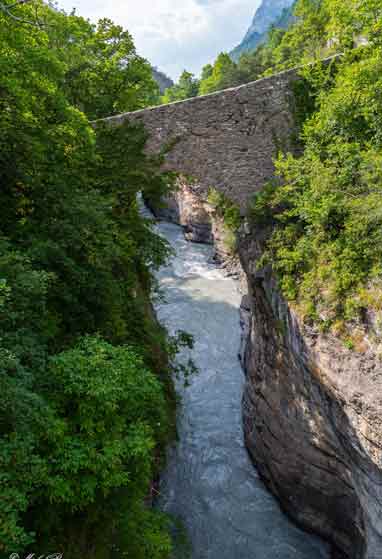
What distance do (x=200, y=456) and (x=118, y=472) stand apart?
267 inches

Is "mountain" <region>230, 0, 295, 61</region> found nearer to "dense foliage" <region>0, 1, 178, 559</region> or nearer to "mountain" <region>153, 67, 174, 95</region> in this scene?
"mountain" <region>153, 67, 174, 95</region>

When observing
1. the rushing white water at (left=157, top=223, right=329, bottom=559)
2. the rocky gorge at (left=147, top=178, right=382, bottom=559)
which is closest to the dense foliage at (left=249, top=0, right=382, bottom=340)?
the rocky gorge at (left=147, top=178, right=382, bottom=559)

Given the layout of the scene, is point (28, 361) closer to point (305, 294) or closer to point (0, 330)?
point (0, 330)

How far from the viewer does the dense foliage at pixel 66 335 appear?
9.73ft

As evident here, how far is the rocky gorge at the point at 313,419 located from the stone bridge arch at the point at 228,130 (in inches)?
64.3

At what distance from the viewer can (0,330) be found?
3320mm

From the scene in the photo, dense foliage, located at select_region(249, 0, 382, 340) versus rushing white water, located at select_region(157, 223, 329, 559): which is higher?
dense foliage, located at select_region(249, 0, 382, 340)

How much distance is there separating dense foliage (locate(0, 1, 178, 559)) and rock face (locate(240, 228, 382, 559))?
257 centimetres

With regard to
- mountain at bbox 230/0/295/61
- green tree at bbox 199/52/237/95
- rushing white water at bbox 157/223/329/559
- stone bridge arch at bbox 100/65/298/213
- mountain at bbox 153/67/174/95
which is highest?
mountain at bbox 230/0/295/61

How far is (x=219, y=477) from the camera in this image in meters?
8.70

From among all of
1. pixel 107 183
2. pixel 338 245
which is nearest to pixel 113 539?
pixel 338 245

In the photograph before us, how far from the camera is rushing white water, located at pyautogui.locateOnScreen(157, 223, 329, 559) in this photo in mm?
7371

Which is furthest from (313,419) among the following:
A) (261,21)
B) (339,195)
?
(261,21)

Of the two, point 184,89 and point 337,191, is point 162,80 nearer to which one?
point 184,89
